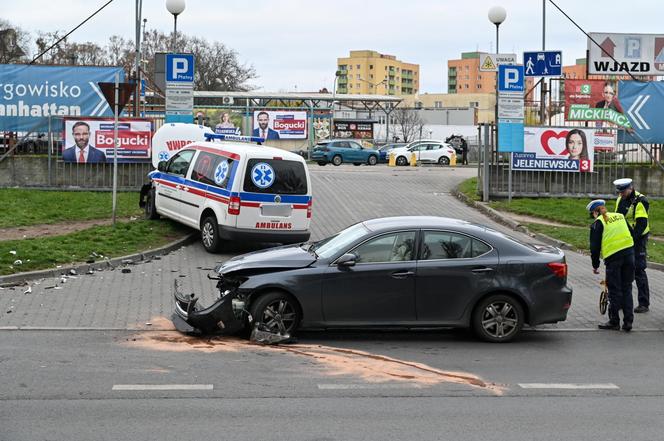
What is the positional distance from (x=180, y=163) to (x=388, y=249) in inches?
318

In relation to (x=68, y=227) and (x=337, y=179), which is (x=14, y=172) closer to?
(x=68, y=227)

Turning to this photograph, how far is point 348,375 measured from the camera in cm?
843

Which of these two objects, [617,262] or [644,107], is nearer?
[617,262]

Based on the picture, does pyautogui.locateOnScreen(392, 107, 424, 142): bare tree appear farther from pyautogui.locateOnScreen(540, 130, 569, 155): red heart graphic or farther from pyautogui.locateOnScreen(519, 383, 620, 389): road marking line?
pyautogui.locateOnScreen(519, 383, 620, 389): road marking line

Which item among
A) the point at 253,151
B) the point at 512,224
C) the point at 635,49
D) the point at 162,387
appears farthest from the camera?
the point at 635,49

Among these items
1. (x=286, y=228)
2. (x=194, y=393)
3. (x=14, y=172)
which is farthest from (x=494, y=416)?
(x=14, y=172)

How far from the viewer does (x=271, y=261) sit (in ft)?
32.8

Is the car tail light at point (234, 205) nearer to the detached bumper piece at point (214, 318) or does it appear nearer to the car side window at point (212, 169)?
the car side window at point (212, 169)

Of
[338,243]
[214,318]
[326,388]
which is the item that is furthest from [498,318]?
[214,318]

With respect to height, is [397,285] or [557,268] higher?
[557,268]

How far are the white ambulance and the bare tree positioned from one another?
63.4 m

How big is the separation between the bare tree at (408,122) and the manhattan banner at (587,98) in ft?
160

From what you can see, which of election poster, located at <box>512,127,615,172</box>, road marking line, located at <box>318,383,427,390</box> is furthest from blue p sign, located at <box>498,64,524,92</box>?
road marking line, located at <box>318,383,427,390</box>

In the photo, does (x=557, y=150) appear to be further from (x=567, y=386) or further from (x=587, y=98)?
(x=567, y=386)
